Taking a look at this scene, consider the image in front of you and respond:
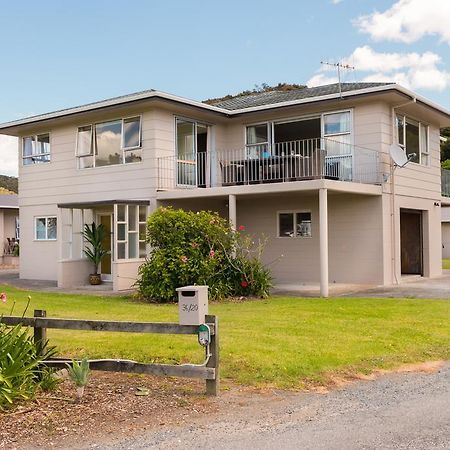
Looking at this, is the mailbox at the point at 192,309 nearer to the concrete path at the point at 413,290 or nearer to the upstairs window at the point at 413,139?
the concrete path at the point at 413,290

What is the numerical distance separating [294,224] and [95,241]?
6005 millimetres

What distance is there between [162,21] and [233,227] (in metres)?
6.23

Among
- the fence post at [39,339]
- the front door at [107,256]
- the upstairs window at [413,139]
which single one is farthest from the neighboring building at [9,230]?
the fence post at [39,339]

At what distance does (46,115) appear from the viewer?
1930 cm

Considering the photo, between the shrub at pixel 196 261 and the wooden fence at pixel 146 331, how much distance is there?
7.11 metres

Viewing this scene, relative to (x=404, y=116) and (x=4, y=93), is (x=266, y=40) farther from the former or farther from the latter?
(x=4, y=93)

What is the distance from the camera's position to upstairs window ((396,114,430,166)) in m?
17.9

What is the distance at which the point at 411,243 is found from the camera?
20.2 metres

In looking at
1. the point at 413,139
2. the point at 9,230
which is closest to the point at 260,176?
the point at 413,139

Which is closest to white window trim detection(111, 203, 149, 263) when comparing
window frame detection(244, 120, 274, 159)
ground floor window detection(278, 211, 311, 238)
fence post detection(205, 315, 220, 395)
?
window frame detection(244, 120, 274, 159)

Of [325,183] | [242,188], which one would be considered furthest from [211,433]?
[242,188]

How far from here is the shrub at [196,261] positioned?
1364 cm

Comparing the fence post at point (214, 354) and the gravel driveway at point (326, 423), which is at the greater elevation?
the fence post at point (214, 354)

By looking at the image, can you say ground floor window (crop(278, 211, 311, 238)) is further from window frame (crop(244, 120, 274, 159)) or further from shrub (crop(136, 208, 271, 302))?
shrub (crop(136, 208, 271, 302))
